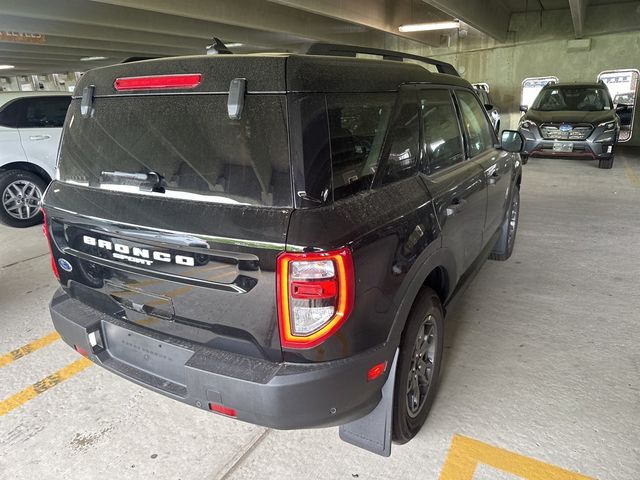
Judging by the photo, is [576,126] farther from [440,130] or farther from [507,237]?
[440,130]

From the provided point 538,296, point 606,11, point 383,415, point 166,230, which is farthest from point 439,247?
point 606,11

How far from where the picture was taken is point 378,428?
6.37 feet

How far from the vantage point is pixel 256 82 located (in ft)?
5.25

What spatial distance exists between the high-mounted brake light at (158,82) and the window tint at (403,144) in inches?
31.9

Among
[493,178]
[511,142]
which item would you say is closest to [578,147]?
[511,142]

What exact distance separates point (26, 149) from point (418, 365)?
19.9ft

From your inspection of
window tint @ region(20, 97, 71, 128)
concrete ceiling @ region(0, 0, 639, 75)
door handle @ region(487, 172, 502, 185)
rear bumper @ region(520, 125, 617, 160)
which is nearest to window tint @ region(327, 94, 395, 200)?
door handle @ region(487, 172, 502, 185)

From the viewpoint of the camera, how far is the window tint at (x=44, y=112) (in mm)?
6176

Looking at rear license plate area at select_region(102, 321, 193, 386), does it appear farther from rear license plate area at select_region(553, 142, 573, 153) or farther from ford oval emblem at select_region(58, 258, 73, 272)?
rear license plate area at select_region(553, 142, 573, 153)

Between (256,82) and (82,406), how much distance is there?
204 cm

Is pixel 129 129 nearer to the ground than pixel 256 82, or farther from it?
nearer to the ground

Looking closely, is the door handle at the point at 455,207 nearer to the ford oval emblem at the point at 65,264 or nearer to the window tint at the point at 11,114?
the ford oval emblem at the point at 65,264

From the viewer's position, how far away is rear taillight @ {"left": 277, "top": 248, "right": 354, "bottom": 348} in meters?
1.53

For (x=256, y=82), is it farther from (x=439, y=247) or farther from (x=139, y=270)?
(x=439, y=247)
